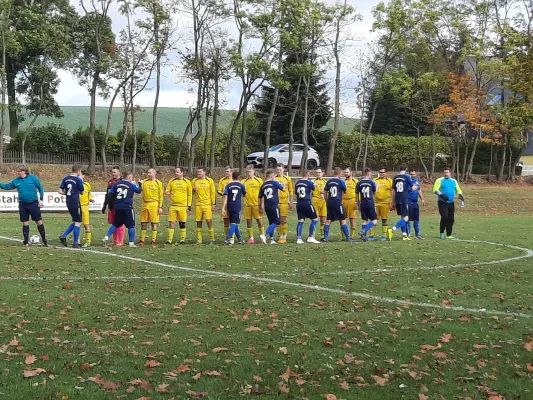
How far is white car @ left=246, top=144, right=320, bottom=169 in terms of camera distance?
143ft

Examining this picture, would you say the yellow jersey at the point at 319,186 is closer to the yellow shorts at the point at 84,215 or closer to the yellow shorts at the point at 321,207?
the yellow shorts at the point at 321,207

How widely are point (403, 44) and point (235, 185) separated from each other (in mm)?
27142

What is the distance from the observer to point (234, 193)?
1716cm

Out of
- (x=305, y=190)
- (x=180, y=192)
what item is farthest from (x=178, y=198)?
(x=305, y=190)

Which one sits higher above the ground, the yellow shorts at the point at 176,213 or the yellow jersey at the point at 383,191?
the yellow jersey at the point at 383,191

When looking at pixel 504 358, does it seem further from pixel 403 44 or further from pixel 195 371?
pixel 403 44

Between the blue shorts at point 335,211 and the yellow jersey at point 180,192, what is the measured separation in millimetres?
3875

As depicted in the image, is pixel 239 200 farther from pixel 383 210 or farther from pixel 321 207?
pixel 383 210

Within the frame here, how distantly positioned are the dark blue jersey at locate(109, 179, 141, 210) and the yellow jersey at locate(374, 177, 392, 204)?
7.31 meters

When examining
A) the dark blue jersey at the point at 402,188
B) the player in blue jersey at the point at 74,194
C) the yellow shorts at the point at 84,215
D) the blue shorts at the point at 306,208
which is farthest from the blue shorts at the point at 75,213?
the dark blue jersey at the point at 402,188

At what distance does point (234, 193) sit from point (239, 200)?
0.26 metres

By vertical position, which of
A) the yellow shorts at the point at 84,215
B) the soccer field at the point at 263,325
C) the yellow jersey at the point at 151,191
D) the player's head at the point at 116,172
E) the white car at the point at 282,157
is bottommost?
the soccer field at the point at 263,325

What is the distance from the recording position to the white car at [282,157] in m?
43.4

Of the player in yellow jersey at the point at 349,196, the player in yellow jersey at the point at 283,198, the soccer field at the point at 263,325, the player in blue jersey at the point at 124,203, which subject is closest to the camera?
the soccer field at the point at 263,325
